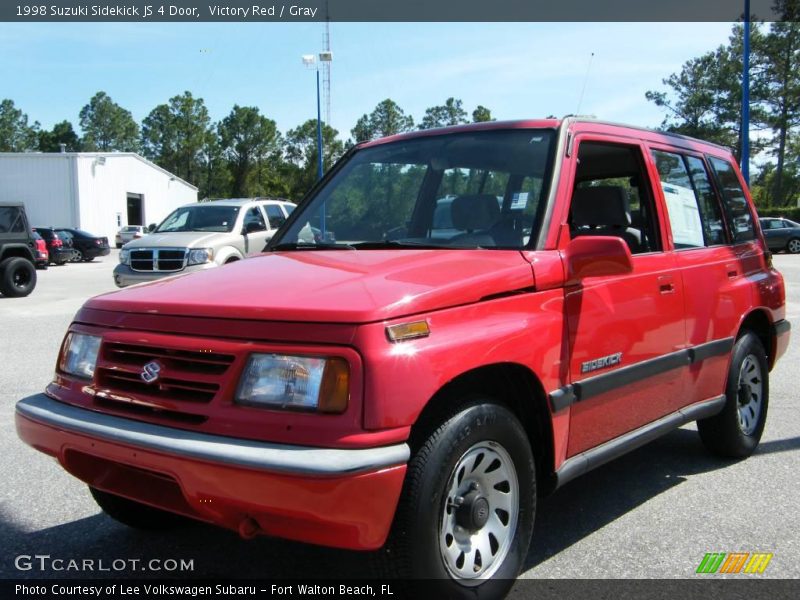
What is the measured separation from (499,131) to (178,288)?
5.73 ft

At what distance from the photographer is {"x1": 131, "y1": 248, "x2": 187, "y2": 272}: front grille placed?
12.7 metres

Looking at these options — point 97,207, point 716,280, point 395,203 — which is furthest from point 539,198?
point 97,207

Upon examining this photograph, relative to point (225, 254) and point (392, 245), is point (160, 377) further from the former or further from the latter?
point (225, 254)

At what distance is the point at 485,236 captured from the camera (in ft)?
11.0

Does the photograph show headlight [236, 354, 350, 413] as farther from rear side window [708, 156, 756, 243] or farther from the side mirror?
rear side window [708, 156, 756, 243]

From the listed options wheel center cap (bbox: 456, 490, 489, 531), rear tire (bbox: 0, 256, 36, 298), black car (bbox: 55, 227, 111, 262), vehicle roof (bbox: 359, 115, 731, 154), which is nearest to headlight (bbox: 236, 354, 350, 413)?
wheel center cap (bbox: 456, 490, 489, 531)

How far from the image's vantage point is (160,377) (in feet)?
8.48

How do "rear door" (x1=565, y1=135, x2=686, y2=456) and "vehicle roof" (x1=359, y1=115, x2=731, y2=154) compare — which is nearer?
"rear door" (x1=565, y1=135, x2=686, y2=456)

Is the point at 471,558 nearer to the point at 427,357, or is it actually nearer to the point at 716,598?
the point at 427,357

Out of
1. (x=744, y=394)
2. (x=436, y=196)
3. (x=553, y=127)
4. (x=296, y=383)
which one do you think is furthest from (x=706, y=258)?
(x=296, y=383)

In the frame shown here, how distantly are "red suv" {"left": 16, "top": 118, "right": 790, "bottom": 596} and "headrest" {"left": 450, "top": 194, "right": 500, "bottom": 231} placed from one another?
0.04 ft

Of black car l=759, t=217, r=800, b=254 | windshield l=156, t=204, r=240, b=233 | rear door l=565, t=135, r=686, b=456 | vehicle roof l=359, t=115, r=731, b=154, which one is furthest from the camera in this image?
black car l=759, t=217, r=800, b=254

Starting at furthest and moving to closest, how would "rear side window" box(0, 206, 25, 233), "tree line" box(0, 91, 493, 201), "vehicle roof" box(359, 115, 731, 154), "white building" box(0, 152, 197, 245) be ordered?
1. "tree line" box(0, 91, 493, 201)
2. "white building" box(0, 152, 197, 245)
3. "rear side window" box(0, 206, 25, 233)
4. "vehicle roof" box(359, 115, 731, 154)

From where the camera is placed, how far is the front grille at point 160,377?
2492 mm
